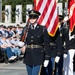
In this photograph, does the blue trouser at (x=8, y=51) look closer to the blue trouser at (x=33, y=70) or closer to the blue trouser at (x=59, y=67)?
the blue trouser at (x=59, y=67)

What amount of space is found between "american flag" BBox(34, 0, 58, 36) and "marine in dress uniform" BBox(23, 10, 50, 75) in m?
0.69

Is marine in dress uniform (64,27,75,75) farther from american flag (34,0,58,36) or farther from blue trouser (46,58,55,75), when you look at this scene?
american flag (34,0,58,36)

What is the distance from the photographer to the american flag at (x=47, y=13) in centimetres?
796

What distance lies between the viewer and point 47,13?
807 cm

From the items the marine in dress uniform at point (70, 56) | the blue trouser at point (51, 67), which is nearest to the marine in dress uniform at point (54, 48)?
the blue trouser at point (51, 67)

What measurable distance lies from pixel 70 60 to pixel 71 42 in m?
0.41

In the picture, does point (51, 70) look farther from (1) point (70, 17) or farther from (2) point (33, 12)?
(2) point (33, 12)

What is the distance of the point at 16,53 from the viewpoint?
16.2m

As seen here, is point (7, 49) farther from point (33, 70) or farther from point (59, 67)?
point (33, 70)

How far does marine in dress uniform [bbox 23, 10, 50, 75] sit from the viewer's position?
7.21 meters

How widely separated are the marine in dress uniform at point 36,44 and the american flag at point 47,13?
69 cm

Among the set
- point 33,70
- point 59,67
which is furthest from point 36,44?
point 59,67

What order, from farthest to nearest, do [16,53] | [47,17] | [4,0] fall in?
[4,0], [16,53], [47,17]

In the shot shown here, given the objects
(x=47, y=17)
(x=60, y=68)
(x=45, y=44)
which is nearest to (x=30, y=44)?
(x=45, y=44)
